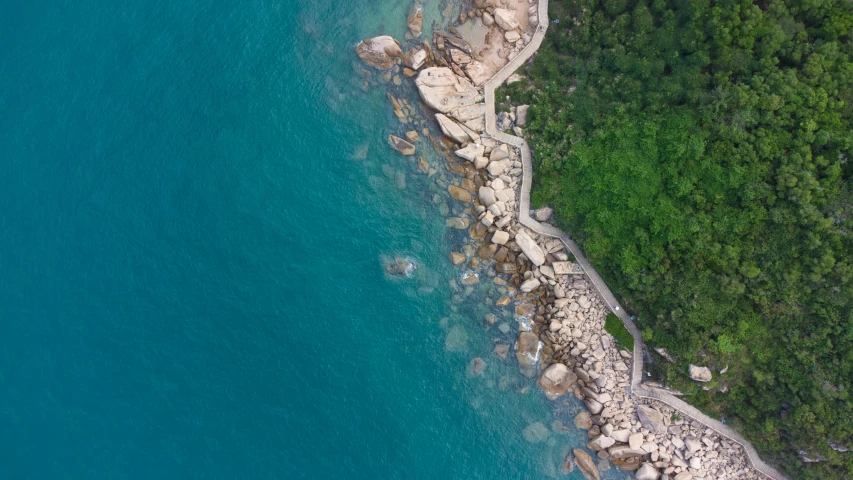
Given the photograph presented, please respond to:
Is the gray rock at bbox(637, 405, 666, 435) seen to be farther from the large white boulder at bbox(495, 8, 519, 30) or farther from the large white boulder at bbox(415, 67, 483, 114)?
the large white boulder at bbox(495, 8, 519, 30)

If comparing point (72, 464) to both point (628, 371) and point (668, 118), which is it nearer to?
point (628, 371)

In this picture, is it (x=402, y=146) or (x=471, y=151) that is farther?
(x=402, y=146)

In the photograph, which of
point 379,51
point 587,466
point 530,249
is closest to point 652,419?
point 587,466

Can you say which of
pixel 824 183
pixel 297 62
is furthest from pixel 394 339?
pixel 824 183

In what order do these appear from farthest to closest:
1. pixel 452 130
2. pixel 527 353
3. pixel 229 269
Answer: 1. pixel 452 130
2. pixel 229 269
3. pixel 527 353

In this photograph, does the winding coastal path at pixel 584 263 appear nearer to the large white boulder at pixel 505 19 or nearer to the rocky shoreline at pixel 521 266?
the rocky shoreline at pixel 521 266

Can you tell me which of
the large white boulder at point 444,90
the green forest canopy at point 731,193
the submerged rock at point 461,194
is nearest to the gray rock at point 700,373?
the green forest canopy at point 731,193

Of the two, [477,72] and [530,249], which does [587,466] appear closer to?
[530,249]
